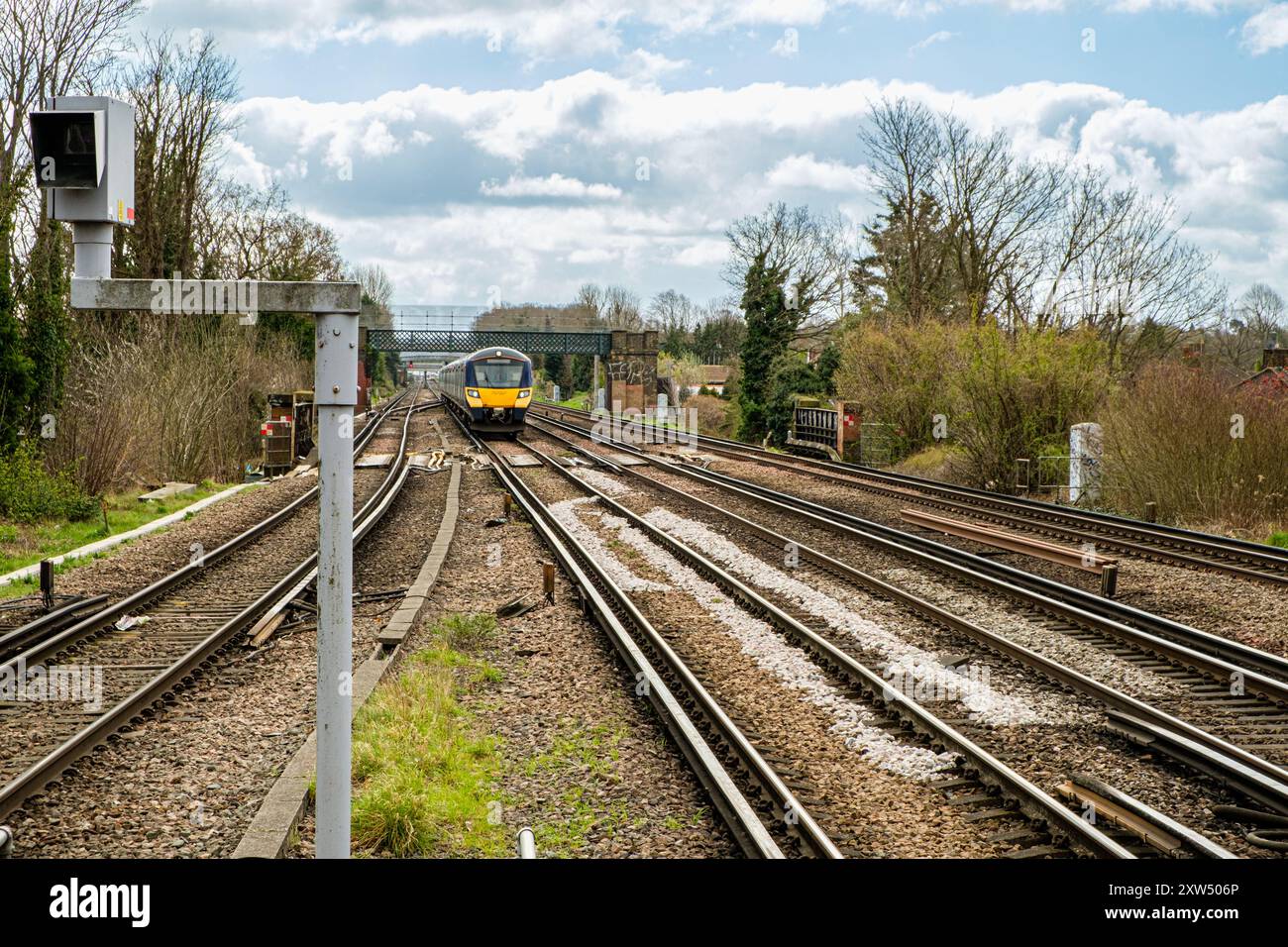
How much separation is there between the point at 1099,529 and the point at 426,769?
12923 millimetres

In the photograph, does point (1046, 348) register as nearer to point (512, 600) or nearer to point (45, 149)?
point (512, 600)

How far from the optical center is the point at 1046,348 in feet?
75.8

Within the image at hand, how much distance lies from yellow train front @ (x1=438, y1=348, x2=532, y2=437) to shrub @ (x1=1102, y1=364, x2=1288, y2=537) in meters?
24.2

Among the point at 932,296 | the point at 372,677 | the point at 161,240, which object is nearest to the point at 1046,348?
the point at 932,296

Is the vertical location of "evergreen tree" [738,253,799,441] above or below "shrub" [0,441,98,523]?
above

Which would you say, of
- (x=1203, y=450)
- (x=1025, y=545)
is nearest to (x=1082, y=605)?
(x=1025, y=545)

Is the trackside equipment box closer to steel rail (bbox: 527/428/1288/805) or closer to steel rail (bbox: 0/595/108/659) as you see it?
steel rail (bbox: 527/428/1288/805)

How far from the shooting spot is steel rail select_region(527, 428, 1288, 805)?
242 inches

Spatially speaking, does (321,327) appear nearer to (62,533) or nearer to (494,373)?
(62,533)

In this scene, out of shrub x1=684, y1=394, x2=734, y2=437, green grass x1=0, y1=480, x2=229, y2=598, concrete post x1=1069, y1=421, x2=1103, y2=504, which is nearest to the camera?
green grass x1=0, y1=480, x2=229, y2=598

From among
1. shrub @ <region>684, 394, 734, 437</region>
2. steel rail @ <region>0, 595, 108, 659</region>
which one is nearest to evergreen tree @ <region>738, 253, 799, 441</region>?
shrub @ <region>684, 394, 734, 437</region>

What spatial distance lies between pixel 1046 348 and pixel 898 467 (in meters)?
7.13

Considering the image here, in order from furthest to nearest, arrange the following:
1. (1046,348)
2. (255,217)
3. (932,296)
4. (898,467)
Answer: (255,217)
(932,296)
(898,467)
(1046,348)

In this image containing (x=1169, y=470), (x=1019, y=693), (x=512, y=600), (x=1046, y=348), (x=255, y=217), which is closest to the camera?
(x=1019, y=693)
